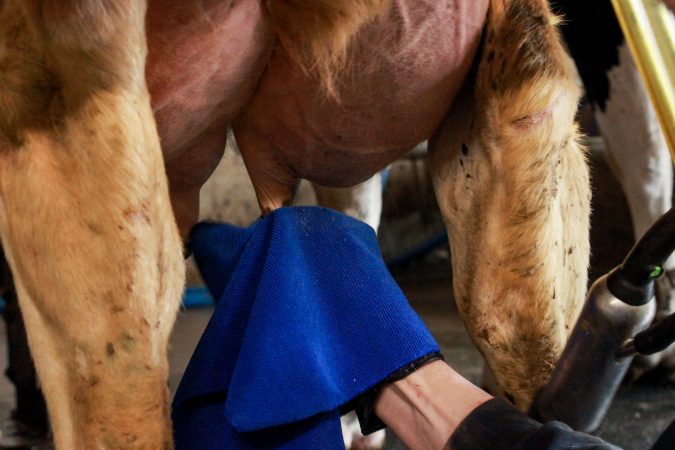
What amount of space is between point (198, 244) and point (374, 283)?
9.4 inches

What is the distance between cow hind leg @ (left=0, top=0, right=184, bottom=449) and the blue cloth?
0.11m

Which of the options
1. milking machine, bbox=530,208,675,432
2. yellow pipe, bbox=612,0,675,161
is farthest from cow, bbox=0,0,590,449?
yellow pipe, bbox=612,0,675,161

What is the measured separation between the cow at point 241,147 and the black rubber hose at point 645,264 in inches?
6.5

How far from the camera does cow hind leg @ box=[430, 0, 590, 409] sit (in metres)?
0.87

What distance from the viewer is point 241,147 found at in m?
1.07

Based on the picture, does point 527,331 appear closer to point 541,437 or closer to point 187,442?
point 541,437

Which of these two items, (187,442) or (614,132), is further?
(614,132)

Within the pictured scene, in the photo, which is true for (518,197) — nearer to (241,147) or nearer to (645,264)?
(645,264)

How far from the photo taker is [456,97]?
3.18 feet

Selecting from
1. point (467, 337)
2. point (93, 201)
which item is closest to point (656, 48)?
point (93, 201)

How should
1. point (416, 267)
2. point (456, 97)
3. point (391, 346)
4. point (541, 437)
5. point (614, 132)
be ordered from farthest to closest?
point (416, 267), point (614, 132), point (456, 97), point (391, 346), point (541, 437)

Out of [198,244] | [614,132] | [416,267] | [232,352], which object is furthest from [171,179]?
[416,267]

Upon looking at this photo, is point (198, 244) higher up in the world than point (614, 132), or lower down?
higher up

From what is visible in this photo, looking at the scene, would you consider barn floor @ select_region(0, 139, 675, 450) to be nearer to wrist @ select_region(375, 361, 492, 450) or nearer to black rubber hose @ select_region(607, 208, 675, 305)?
wrist @ select_region(375, 361, 492, 450)
